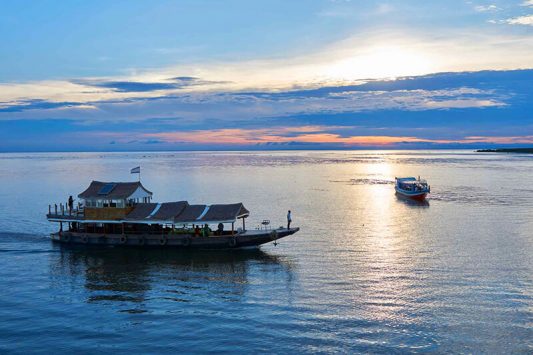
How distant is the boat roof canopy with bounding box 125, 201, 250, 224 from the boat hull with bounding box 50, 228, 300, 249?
178 centimetres

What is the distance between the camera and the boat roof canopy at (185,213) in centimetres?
5406

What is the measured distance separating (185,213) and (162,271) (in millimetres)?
10837

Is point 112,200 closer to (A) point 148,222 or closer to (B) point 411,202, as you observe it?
(A) point 148,222

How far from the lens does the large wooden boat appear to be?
53.8 metres

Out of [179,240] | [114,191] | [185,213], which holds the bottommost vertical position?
[179,240]

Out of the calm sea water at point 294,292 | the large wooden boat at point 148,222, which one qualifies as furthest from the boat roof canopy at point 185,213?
the calm sea water at point 294,292

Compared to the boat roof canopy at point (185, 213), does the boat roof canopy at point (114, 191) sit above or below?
above

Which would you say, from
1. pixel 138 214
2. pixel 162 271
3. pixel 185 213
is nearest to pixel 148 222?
pixel 138 214

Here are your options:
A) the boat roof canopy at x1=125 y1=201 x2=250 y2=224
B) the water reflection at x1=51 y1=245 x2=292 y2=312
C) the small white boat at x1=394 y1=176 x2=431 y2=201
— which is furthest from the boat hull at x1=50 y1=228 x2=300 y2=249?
the small white boat at x1=394 y1=176 x2=431 y2=201

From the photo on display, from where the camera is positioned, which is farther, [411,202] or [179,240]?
[411,202]

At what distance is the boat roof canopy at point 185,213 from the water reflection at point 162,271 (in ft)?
11.1

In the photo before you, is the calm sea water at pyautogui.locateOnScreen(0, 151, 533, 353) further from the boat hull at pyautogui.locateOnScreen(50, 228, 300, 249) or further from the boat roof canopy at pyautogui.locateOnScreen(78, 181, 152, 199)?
the boat roof canopy at pyautogui.locateOnScreen(78, 181, 152, 199)

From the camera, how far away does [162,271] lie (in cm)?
4622

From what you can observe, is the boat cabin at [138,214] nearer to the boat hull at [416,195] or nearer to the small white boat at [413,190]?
the boat hull at [416,195]
